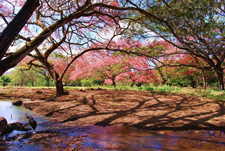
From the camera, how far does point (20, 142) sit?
3338 mm

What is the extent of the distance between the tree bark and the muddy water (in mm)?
2094

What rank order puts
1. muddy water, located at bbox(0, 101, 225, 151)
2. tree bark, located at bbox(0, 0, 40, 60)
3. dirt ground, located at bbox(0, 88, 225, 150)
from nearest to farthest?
1. muddy water, located at bbox(0, 101, 225, 151)
2. tree bark, located at bbox(0, 0, 40, 60)
3. dirt ground, located at bbox(0, 88, 225, 150)

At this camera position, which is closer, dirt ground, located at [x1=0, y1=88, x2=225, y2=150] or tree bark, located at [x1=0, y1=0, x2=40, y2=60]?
tree bark, located at [x1=0, y1=0, x2=40, y2=60]

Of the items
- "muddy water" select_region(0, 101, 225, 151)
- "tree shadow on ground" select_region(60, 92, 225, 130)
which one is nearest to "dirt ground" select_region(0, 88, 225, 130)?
"tree shadow on ground" select_region(60, 92, 225, 130)

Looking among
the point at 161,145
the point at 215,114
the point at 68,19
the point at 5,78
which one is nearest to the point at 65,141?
the point at 161,145

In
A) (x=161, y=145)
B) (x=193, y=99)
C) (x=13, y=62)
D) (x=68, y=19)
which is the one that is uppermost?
(x=68, y=19)

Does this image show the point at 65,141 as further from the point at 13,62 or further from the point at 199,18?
the point at 199,18

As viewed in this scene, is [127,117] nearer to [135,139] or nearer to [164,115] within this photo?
[164,115]

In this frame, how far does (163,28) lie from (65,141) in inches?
285

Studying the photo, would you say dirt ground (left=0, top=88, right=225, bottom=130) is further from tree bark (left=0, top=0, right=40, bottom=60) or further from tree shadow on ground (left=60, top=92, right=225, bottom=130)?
tree bark (left=0, top=0, right=40, bottom=60)

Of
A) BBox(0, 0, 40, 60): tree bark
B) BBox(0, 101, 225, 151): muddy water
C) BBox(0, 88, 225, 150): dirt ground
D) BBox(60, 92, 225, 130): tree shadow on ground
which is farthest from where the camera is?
BBox(60, 92, 225, 130): tree shadow on ground

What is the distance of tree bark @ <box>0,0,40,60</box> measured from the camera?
3.29 meters

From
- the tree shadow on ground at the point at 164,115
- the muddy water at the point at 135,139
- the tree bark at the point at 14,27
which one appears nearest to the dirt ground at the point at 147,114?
the tree shadow on ground at the point at 164,115

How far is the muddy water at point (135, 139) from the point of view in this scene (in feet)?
10.4
